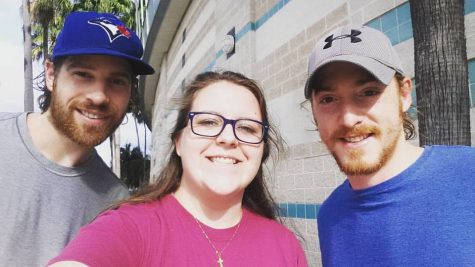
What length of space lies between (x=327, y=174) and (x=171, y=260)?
305 cm

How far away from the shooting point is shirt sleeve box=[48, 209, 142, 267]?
4.32 ft

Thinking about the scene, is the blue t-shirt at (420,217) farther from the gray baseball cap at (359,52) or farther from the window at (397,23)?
the window at (397,23)

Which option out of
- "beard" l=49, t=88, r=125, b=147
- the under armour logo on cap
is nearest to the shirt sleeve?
"beard" l=49, t=88, r=125, b=147

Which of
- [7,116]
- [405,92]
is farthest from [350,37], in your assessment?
[7,116]

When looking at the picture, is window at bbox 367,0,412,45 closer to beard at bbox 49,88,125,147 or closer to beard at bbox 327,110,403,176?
beard at bbox 327,110,403,176

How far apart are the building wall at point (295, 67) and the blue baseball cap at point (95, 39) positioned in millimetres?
1287

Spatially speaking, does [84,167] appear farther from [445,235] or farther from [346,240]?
[445,235]

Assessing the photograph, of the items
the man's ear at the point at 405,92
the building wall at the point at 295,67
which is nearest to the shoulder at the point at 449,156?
the man's ear at the point at 405,92

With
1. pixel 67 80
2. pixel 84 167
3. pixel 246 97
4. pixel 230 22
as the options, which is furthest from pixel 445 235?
pixel 230 22

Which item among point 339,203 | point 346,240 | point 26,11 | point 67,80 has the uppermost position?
point 26,11

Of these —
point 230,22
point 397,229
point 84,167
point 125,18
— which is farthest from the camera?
point 125,18

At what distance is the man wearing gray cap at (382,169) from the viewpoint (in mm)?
1476

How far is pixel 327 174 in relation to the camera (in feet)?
14.0

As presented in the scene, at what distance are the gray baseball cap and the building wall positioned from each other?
4.51 ft
